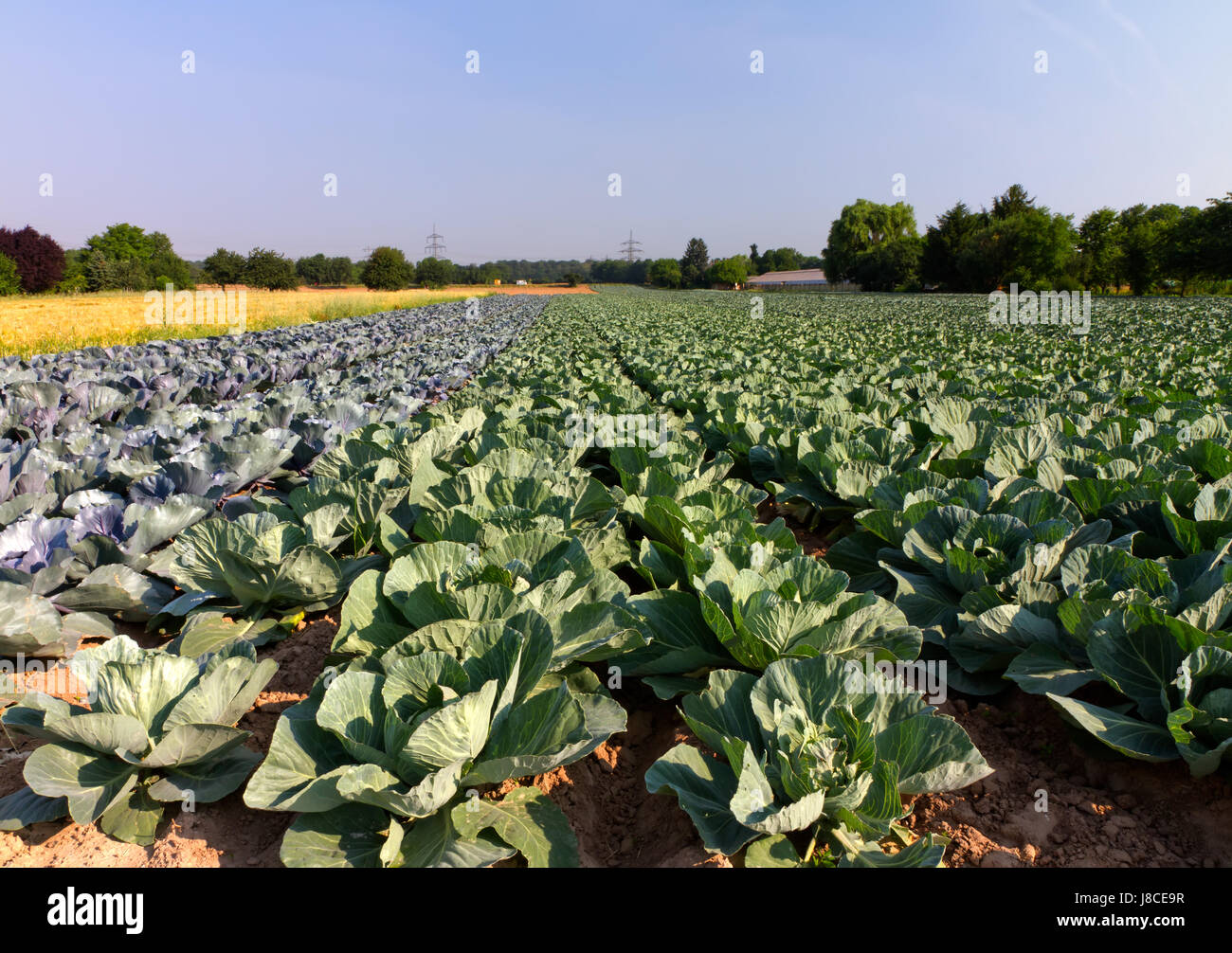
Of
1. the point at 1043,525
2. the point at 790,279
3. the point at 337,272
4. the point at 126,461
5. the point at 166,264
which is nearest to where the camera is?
the point at 1043,525

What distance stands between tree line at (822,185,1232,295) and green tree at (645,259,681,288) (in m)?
34.0

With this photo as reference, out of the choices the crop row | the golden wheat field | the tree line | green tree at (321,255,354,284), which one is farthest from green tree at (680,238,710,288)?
the crop row

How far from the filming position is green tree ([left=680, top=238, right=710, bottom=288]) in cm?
10681

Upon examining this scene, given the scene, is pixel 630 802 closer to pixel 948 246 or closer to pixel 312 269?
pixel 948 246

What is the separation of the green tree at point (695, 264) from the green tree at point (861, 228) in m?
24.9

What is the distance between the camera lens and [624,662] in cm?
213

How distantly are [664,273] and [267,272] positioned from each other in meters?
61.8

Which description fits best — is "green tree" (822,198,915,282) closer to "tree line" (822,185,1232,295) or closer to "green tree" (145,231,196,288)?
"tree line" (822,185,1232,295)

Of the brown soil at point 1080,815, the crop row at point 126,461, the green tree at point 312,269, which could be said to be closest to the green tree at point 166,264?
the green tree at point 312,269

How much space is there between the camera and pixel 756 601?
6.06 feet

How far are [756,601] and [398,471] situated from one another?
7.96 ft

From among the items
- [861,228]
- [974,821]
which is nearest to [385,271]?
[861,228]

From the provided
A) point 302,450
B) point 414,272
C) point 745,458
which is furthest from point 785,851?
point 414,272
